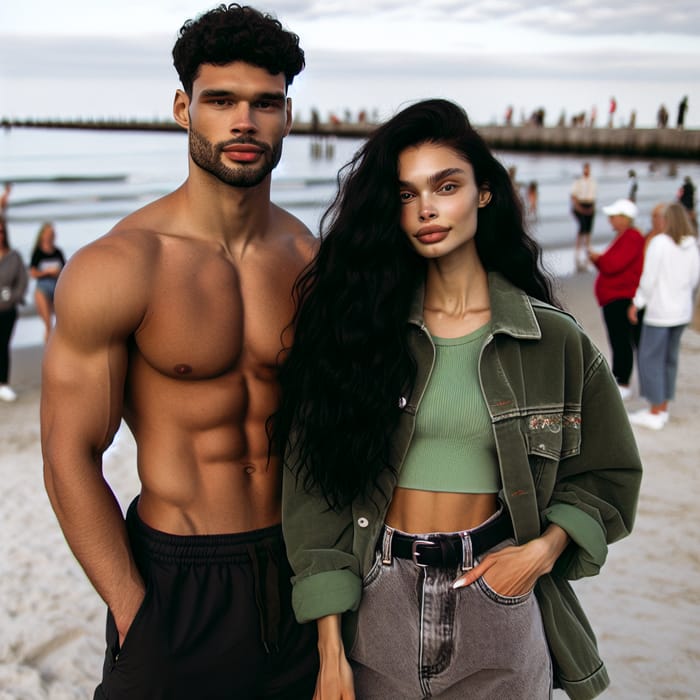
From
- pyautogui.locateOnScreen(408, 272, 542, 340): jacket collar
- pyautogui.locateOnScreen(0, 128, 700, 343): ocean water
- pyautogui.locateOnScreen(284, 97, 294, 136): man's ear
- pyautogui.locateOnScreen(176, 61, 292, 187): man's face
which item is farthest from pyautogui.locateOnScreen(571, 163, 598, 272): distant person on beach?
pyautogui.locateOnScreen(176, 61, 292, 187): man's face

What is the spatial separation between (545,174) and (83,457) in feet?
154

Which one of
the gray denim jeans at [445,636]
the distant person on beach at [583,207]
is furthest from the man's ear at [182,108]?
the distant person on beach at [583,207]

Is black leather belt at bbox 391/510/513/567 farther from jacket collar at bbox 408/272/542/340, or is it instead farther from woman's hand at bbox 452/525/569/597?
jacket collar at bbox 408/272/542/340

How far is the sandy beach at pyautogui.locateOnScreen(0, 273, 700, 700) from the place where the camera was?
14.3 ft

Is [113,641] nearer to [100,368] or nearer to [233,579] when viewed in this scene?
[233,579]

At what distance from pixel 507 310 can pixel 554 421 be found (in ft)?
1.01

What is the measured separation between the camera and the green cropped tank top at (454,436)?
6.97 ft

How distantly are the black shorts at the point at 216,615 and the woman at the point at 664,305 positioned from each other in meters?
6.10

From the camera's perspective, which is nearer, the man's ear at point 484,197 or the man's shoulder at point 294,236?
the man's ear at point 484,197

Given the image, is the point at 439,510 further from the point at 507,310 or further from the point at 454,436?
the point at 507,310

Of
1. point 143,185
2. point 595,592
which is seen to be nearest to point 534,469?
point 595,592

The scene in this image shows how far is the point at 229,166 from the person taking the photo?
2.27m

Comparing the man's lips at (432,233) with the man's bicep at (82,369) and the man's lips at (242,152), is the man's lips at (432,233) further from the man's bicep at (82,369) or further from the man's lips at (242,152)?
the man's bicep at (82,369)

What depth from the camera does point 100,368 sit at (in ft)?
7.14
